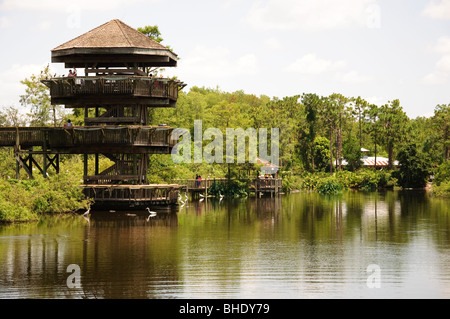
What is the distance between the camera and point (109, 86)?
153ft

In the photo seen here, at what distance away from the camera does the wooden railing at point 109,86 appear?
152 ft

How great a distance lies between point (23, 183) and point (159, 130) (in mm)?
10538

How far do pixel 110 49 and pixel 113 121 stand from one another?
218 inches

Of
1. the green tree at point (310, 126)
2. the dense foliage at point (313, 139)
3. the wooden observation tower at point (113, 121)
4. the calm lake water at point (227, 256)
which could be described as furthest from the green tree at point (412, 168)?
the wooden observation tower at point (113, 121)

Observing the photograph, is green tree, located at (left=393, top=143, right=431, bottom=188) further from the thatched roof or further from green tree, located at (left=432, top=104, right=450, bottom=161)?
the thatched roof

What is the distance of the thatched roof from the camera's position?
46.8m

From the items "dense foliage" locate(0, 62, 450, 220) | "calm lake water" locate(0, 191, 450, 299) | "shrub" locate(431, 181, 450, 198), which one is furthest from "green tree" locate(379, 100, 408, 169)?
"calm lake water" locate(0, 191, 450, 299)

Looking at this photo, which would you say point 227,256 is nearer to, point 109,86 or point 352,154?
point 109,86

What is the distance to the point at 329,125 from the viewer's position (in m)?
99.5

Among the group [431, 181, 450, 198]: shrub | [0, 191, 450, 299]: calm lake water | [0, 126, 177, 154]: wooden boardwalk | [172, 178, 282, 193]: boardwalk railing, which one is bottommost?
[0, 191, 450, 299]: calm lake water

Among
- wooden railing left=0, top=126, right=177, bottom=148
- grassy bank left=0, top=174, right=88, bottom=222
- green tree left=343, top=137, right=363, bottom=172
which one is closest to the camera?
grassy bank left=0, top=174, right=88, bottom=222

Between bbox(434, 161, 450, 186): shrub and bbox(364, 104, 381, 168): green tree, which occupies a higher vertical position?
bbox(364, 104, 381, 168): green tree

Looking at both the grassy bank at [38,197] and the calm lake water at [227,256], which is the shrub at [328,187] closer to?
the calm lake water at [227,256]

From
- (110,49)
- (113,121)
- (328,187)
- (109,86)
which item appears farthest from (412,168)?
(110,49)
